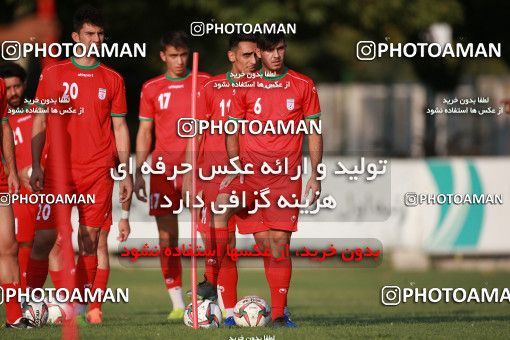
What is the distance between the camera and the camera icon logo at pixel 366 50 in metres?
15.8

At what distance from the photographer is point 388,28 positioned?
93.9ft

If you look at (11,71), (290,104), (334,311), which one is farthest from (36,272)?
(334,311)

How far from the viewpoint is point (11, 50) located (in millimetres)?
15023

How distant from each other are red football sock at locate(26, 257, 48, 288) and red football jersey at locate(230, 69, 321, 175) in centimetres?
240

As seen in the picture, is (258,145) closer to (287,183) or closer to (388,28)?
(287,183)

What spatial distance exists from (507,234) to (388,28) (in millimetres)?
5673

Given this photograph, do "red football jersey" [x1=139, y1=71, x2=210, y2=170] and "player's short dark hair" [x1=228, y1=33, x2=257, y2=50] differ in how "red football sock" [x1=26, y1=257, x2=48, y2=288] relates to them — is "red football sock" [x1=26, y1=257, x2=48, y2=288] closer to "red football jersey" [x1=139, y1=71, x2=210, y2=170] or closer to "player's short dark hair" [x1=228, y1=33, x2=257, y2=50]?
"red football jersey" [x1=139, y1=71, x2=210, y2=170]

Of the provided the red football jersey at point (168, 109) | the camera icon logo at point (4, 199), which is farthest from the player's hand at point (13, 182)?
the red football jersey at point (168, 109)

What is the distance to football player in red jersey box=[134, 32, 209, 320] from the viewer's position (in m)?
15.1

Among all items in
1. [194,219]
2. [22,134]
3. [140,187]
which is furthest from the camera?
[22,134]

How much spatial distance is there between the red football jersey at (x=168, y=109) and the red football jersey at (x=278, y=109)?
149 centimetres

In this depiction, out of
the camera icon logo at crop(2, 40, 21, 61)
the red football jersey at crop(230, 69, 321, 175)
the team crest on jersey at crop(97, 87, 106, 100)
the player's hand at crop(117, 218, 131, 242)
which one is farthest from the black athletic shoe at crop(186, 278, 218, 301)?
the camera icon logo at crop(2, 40, 21, 61)

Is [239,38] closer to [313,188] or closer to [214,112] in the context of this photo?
[214,112]

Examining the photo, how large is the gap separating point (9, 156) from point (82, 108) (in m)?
1.07
